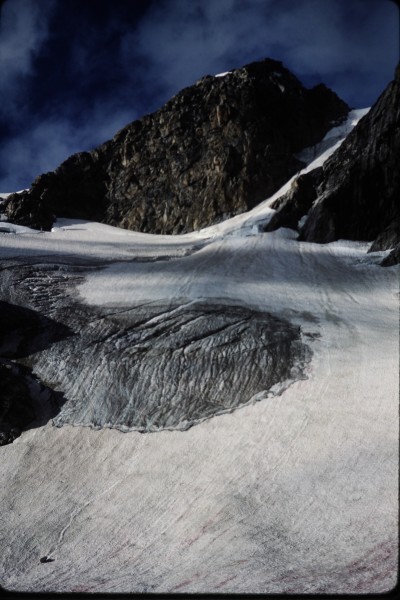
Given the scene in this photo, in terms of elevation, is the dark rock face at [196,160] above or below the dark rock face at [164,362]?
above

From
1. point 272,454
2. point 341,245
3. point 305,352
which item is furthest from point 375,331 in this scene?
point 341,245

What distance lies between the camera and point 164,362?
12.1m

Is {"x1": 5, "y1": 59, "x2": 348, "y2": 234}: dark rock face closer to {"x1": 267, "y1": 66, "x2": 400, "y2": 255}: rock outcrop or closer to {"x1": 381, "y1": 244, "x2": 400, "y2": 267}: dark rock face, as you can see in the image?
{"x1": 267, "y1": 66, "x2": 400, "y2": 255}: rock outcrop

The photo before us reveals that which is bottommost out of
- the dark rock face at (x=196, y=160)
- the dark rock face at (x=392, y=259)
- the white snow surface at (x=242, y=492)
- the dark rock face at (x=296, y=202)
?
the white snow surface at (x=242, y=492)

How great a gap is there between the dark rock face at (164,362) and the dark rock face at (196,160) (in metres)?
25.9

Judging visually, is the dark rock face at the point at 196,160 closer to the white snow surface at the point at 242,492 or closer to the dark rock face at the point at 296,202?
the dark rock face at the point at 296,202

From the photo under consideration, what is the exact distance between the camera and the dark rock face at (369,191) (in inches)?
992

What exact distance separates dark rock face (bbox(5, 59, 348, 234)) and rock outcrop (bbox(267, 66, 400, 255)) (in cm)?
1131

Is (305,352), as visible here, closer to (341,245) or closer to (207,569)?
(207,569)

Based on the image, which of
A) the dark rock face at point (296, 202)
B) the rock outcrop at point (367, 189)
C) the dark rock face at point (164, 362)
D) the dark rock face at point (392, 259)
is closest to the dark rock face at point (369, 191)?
the rock outcrop at point (367, 189)

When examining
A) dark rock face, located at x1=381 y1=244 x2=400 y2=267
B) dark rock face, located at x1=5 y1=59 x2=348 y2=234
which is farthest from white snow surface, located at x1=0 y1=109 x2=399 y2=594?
dark rock face, located at x1=5 y1=59 x2=348 y2=234

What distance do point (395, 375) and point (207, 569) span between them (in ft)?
16.1

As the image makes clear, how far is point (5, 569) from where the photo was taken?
7012 millimetres

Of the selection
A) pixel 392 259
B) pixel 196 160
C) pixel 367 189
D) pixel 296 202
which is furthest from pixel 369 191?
pixel 196 160
